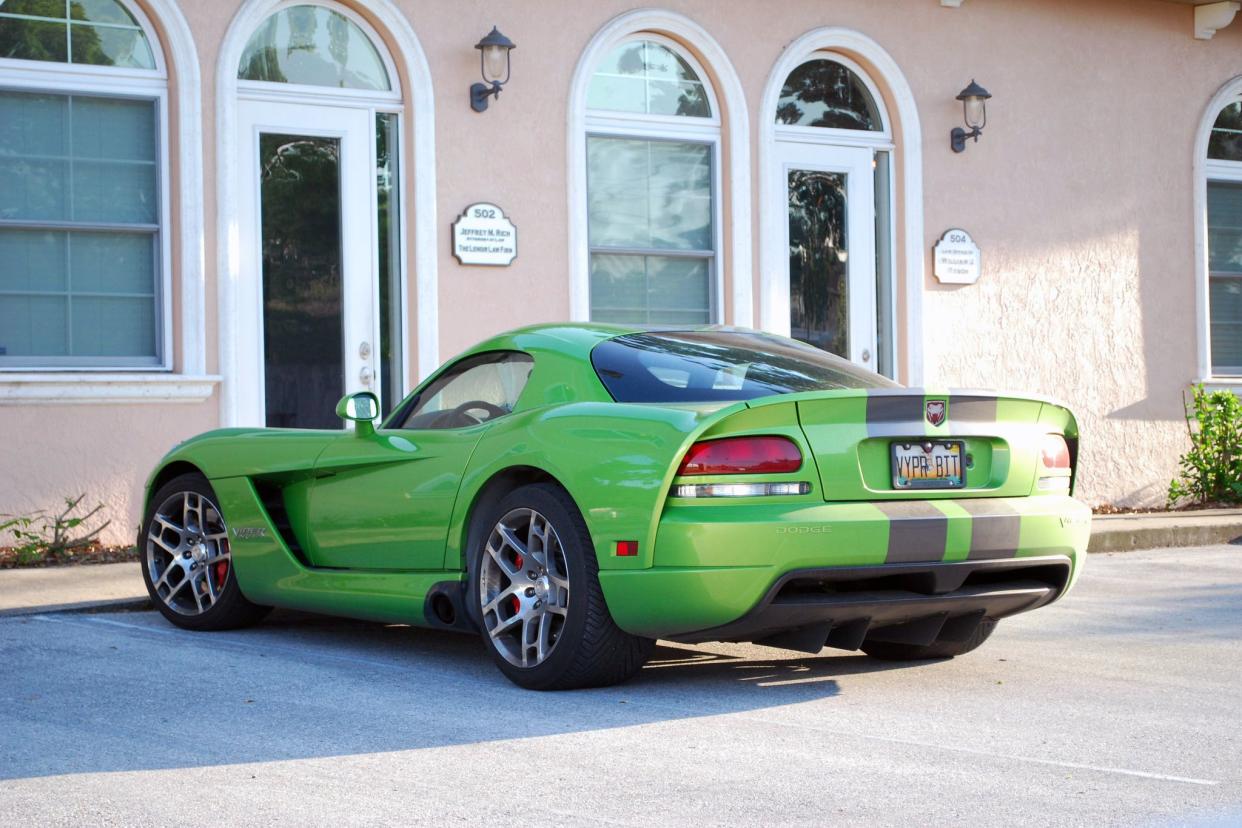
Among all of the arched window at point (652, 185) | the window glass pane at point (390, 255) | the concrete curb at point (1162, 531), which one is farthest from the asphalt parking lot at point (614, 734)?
the arched window at point (652, 185)

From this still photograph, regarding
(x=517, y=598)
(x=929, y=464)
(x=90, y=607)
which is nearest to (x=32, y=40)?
(x=90, y=607)

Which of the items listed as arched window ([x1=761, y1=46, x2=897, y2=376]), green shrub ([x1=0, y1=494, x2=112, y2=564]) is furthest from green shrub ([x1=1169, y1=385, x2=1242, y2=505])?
green shrub ([x1=0, y1=494, x2=112, y2=564])

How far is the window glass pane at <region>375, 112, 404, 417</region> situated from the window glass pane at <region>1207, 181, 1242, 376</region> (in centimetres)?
716

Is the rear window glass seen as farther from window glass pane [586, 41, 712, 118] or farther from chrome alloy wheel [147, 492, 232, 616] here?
window glass pane [586, 41, 712, 118]

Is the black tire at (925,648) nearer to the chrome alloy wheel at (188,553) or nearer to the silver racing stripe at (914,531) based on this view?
the silver racing stripe at (914,531)

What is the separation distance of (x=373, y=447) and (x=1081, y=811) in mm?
3338

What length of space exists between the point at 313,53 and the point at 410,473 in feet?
17.6

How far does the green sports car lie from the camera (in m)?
5.26

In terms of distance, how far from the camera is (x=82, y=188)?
401 inches

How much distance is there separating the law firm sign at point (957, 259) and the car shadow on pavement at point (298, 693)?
268 inches

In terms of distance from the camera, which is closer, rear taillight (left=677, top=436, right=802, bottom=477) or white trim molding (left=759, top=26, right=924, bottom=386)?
rear taillight (left=677, top=436, right=802, bottom=477)

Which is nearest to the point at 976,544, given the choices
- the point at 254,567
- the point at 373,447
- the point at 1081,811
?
the point at 1081,811

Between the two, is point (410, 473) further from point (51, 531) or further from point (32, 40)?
point (32, 40)

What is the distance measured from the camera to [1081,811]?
12.9ft
